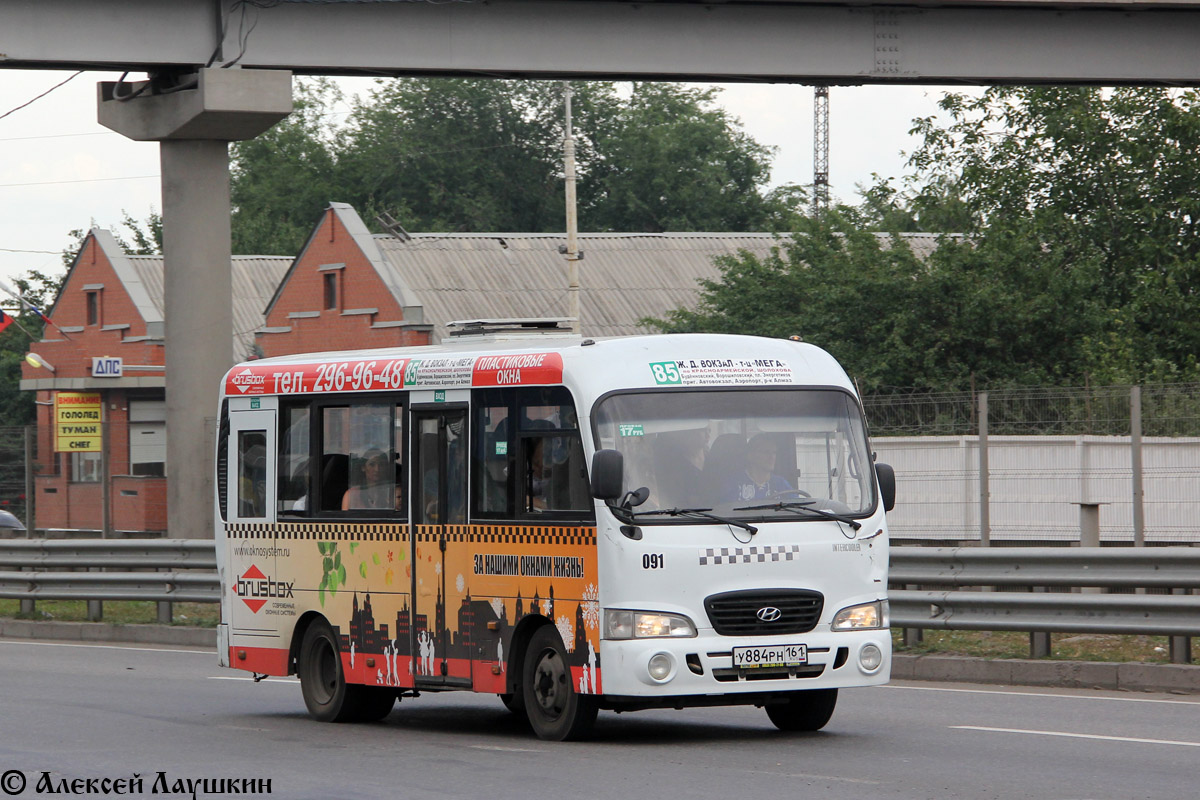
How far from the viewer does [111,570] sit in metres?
22.7

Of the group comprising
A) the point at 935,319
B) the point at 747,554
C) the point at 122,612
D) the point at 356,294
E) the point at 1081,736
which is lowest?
the point at 122,612

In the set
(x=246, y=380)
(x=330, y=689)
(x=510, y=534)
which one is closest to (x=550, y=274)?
(x=246, y=380)

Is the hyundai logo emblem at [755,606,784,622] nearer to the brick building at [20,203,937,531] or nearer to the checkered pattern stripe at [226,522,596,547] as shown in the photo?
the checkered pattern stripe at [226,522,596,547]

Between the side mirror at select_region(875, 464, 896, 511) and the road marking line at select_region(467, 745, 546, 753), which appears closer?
the road marking line at select_region(467, 745, 546, 753)

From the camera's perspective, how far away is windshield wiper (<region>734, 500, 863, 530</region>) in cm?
1077

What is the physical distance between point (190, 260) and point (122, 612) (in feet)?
15.0

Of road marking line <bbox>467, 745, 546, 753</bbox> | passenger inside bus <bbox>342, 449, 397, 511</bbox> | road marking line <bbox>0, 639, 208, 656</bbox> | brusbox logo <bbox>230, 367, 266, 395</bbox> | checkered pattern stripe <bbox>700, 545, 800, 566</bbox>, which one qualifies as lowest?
road marking line <bbox>0, 639, 208, 656</bbox>

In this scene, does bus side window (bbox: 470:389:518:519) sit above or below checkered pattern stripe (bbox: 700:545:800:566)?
above

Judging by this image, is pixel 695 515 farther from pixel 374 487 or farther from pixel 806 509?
pixel 374 487

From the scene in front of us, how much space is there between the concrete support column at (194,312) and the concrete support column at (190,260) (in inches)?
0.5

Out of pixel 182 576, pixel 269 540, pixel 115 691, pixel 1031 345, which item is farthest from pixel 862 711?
pixel 1031 345

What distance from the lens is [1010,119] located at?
129 feet

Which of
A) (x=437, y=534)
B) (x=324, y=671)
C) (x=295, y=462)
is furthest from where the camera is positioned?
(x=295, y=462)

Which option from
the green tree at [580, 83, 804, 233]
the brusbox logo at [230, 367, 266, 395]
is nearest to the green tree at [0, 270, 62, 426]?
the green tree at [580, 83, 804, 233]
